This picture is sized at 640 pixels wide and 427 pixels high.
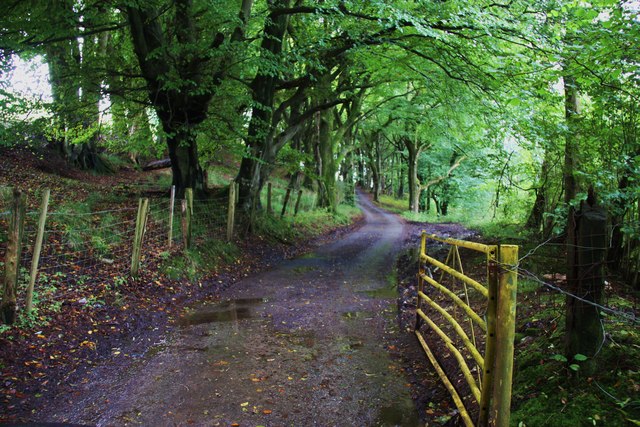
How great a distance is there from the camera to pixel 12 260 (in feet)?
17.5

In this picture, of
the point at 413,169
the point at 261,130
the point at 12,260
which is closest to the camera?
the point at 12,260

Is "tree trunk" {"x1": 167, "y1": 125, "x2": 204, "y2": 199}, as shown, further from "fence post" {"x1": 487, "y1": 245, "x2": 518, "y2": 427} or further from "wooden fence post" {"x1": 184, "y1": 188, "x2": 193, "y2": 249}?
"fence post" {"x1": 487, "y1": 245, "x2": 518, "y2": 427}

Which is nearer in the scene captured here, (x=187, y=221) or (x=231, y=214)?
(x=187, y=221)

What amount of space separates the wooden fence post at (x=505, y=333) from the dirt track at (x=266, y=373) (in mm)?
1188

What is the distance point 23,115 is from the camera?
10.7m

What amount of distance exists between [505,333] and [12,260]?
19.0 feet

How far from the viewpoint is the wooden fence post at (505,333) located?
2.97 meters

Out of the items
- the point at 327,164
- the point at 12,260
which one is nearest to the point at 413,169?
the point at 327,164

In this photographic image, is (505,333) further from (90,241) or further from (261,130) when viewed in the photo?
Result: (261,130)

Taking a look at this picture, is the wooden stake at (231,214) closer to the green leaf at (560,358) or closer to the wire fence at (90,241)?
the wire fence at (90,241)

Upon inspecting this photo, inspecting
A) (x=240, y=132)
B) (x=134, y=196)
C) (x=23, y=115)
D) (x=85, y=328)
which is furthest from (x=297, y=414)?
(x=134, y=196)

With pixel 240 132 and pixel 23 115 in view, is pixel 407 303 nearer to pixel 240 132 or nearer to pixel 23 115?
pixel 240 132

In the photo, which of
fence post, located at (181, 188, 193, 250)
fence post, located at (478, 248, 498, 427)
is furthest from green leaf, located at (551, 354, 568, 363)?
fence post, located at (181, 188, 193, 250)

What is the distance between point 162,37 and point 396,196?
47239 mm
